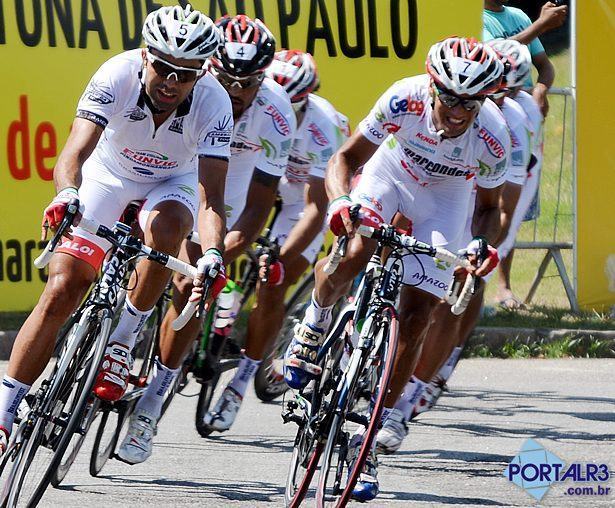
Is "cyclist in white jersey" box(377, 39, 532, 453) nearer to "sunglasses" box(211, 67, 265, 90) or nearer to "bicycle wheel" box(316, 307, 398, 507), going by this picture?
"bicycle wheel" box(316, 307, 398, 507)

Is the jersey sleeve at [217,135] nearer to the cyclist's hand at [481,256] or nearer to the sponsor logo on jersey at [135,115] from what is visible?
the sponsor logo on jersey at [135,115]

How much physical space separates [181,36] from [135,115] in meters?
0.52

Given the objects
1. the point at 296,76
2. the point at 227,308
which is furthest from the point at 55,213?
the point at 296,76

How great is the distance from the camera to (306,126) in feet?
29.9

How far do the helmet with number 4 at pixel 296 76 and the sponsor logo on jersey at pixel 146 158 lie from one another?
2251mm

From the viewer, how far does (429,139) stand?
23.8 ft

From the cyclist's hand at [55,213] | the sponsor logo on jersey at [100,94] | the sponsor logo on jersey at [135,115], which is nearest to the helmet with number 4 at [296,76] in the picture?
the sponsor logo on jersey at [135,115]

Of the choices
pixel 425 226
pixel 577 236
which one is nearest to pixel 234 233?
pixel 425 226

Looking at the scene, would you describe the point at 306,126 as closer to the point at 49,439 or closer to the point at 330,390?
the point at 330,390

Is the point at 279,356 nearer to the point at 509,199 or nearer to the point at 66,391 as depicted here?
the point at 509,199

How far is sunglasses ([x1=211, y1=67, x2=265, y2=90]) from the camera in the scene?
7688 mm

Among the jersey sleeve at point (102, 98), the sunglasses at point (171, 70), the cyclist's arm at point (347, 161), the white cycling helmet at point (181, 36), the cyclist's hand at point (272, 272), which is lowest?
the cyclist's hand at point (272, 272)

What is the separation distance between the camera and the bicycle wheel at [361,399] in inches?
234

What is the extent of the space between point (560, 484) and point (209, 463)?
5.96ft
